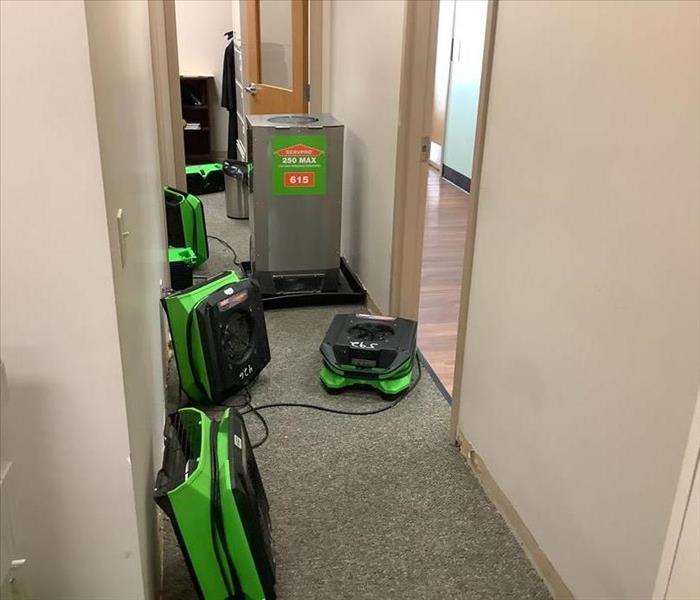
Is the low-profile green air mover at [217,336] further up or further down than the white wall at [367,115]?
A: further down

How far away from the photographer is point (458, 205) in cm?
598

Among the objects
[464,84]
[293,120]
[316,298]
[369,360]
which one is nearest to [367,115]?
[293,120]

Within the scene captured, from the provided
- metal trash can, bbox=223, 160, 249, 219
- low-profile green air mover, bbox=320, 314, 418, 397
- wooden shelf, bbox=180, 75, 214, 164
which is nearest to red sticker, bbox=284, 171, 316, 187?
low-profile green air mover, bbox=320, 314, 418, 397

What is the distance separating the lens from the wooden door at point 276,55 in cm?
407

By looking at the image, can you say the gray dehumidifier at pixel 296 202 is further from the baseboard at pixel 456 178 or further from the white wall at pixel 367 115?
the baseboard at pixel 456 178

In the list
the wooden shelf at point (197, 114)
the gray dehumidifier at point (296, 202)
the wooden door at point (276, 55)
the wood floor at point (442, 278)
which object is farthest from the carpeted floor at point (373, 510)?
the wooden shelf at point (197, 114)

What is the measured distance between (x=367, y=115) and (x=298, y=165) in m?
0.42

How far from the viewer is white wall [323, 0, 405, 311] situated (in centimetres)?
314

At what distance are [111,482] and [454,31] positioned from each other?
603 centimetres

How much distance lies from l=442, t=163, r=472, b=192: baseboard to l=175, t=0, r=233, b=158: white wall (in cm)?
222

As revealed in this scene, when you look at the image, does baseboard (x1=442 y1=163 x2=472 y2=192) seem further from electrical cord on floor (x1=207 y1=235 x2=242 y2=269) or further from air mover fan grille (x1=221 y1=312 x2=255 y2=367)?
air mover fan grille (x1=221 y1=312 x2=255 y2=367)

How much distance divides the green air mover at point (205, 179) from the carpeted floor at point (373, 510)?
308 centimetres

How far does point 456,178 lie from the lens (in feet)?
21.9

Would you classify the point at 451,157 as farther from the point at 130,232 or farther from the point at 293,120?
the point at 130,232
